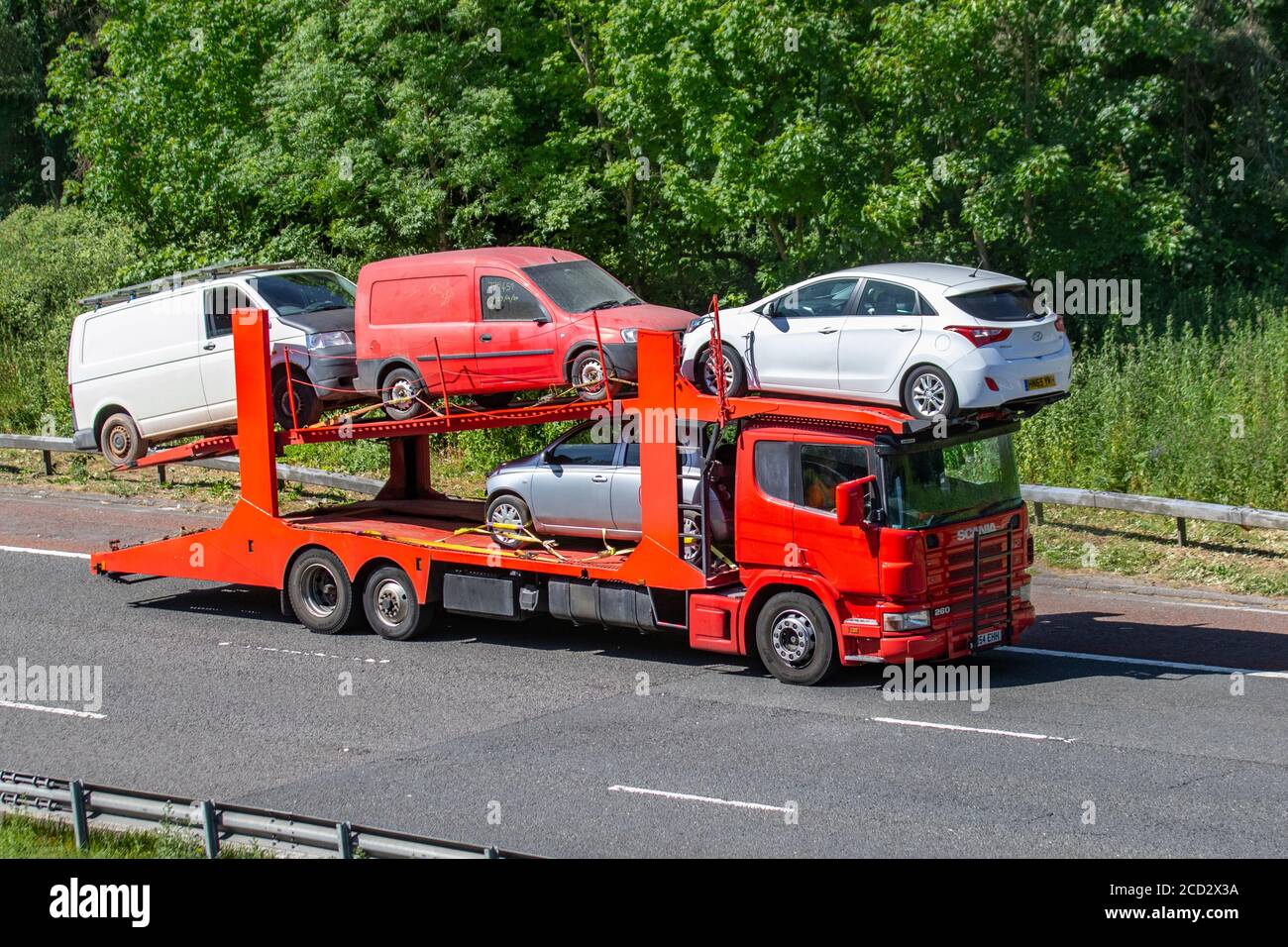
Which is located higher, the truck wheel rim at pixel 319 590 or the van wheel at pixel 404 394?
the van wheel at pixel 404 394

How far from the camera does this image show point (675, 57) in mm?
21344

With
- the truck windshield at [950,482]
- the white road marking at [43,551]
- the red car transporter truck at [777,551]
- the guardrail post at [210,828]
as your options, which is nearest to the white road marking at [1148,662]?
the red car transporter truck at [777,551]

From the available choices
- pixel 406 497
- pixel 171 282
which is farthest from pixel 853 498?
pixel 171 282

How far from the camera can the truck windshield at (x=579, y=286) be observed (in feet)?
44.4

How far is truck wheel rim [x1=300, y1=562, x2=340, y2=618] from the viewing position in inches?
580

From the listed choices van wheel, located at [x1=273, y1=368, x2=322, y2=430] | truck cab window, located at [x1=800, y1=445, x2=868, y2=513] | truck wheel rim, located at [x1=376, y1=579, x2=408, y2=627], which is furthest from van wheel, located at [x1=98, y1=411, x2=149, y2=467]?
truck cab window, located at [x1=800, y1=445, x2=868, y2=513]

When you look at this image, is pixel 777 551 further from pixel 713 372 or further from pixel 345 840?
pixel 345 840

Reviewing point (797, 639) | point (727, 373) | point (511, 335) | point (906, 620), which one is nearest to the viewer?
point (906, 620)

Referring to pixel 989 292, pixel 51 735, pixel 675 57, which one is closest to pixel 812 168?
pixel 675 57

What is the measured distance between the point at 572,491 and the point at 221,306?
4.47 m

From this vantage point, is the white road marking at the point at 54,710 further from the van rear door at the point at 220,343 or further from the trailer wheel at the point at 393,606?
the van rear door at the point at 220,343

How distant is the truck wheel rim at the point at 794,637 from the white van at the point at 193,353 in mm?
5275

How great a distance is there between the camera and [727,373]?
12797 mm

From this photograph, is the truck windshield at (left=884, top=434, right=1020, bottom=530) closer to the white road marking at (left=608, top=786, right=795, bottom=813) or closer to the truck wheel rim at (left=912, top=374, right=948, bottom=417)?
the truck wheel rim at (left=912, top=374, right=948, bottom=417)
